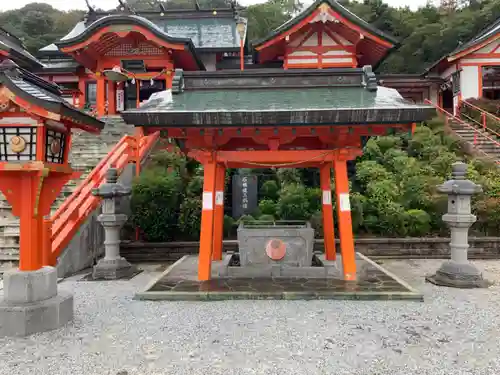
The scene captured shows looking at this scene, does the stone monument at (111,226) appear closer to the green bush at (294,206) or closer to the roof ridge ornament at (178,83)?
the roof ridge ornament at (178,83)

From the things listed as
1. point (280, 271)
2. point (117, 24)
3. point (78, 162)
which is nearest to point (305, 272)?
point (280, 271)

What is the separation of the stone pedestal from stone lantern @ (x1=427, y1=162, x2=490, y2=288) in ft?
22.2

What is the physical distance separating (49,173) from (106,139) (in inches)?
359

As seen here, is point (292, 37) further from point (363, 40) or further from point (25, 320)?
point (25, 320)

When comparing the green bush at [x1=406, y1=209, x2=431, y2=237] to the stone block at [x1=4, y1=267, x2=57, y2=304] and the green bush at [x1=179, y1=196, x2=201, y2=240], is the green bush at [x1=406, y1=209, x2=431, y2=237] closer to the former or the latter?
the green bush at [x1=179, y1=196, x2=201, y2=240]

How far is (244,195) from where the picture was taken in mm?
10523

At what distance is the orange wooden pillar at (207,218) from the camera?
6699 millimetres

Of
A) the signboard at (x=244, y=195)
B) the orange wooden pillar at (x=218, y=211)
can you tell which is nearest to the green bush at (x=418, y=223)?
the signboard at (x=244, y=195)

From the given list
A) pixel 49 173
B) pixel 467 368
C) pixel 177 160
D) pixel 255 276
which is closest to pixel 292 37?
pixel 177 160

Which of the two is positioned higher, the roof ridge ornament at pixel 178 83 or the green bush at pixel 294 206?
the roof ridge ornament at pixel 178 83

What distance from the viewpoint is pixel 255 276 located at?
723cm

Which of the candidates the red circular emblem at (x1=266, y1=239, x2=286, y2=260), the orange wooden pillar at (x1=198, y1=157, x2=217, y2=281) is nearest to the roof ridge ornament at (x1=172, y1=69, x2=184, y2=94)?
the orange wooden pillar at (x1=198, y1=157, x2=217, y2=281)

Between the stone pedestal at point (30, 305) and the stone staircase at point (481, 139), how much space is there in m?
14.2

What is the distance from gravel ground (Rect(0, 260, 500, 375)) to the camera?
3846 mm
